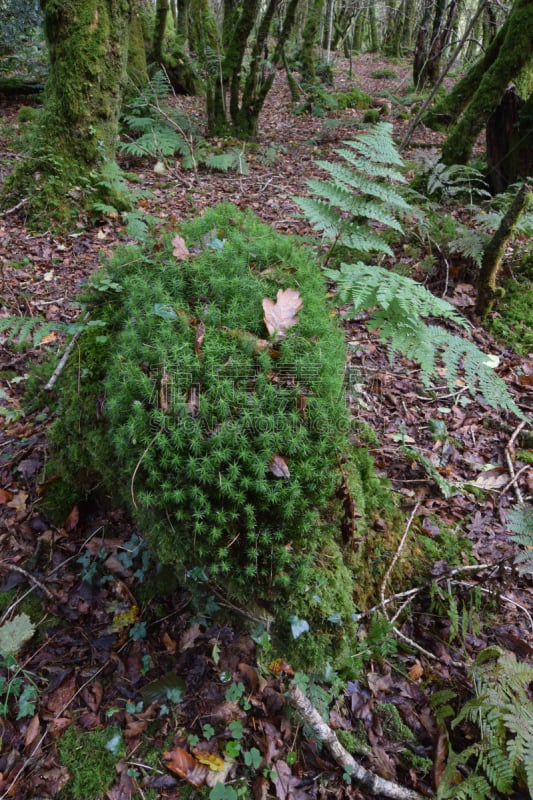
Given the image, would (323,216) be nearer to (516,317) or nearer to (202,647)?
(516,317)

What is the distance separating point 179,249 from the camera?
9.10ft

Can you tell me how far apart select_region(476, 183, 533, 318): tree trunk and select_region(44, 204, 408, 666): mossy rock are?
2900 millimetres

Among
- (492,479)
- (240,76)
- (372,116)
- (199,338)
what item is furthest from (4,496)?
(372,116)

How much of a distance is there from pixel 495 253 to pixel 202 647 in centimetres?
465

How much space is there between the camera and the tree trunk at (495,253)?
421cm

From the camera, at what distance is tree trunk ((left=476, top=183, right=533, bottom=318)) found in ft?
13.8

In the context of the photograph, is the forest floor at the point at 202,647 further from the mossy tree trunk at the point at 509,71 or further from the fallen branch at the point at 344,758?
the mossy tree trunk at the point at 509,71

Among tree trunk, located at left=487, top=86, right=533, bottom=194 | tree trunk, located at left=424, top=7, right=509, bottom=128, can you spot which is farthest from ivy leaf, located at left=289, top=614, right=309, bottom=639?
tree trunk, located at left=424, top=7, right=509, bottom=128

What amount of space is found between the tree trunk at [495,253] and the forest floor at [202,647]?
1.24 m

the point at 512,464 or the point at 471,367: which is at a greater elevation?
the point at 471,367

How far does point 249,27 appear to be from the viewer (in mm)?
8758

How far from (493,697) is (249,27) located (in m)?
11.3

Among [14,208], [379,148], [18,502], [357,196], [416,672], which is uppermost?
[379,148]

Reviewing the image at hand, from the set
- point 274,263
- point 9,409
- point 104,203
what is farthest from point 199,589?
point 104,203
